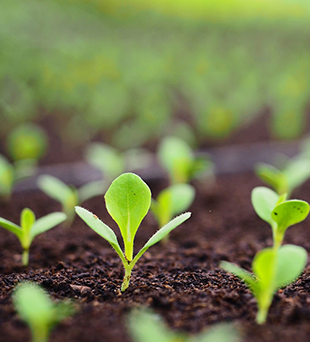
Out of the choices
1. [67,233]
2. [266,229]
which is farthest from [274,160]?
[67,233]

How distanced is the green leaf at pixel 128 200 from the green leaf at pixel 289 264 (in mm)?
336

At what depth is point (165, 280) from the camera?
108cm

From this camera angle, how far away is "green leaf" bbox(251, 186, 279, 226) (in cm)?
111

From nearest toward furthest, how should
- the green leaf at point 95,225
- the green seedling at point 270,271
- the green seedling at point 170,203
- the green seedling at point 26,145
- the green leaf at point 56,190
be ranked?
the green seedling at point 270,271 → the green leaf at point 95,225 → the green seedling at point 170,203 → the green leaf at point 56,190 → the green seedling at point 26,145

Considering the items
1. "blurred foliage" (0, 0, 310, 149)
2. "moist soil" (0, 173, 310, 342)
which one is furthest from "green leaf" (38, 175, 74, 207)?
"blurred foliage" (0, 0, 310, 149)

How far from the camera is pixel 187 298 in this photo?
3.12 feet

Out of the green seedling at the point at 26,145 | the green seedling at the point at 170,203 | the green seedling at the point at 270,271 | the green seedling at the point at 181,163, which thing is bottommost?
the green seedling at the point at 270,271

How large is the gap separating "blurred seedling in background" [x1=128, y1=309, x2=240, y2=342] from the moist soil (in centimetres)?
2

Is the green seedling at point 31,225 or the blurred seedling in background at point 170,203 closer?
the green seedling at point 31,225

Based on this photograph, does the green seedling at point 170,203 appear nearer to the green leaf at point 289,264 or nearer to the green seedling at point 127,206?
the green seedling at point 127,206

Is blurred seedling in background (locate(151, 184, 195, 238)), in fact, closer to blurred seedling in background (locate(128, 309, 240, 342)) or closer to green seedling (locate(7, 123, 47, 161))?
blurred seedling in background (locate(128, 309, 240, 342))

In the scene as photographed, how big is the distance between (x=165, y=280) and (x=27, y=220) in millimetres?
430

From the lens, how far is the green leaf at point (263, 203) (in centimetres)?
111

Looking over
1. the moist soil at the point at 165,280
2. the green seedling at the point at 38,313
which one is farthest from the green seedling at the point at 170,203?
the green seedling at the point at 38,313
